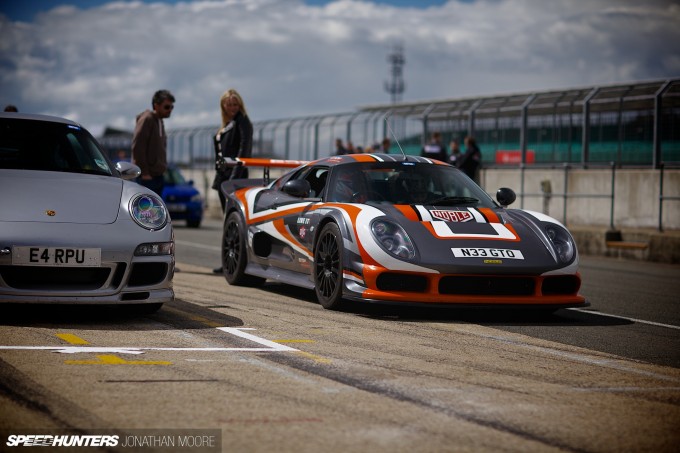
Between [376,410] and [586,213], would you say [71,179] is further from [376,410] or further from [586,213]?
[586,213]

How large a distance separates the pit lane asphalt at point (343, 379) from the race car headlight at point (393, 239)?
472mm

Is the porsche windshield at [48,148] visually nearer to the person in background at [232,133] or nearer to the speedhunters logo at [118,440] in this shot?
the person in background at [232,133]

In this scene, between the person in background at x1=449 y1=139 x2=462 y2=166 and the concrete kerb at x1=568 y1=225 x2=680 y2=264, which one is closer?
the concrete kerb at x1=568 y1=225 x2=680 y2=264

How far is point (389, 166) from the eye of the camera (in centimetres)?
865

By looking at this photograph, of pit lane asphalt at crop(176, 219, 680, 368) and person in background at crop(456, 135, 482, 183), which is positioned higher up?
person in background at crop(456, 135, 482, 183)

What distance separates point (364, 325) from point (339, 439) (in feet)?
10.7

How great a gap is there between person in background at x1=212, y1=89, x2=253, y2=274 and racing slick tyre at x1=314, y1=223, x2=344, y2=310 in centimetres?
342

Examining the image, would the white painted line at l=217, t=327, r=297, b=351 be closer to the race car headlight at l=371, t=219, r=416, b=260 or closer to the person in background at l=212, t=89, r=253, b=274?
the race car headlight at l=371, t=219, r=416, b=260

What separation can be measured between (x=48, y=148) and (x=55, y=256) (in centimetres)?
144

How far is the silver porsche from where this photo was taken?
6398 millimetres

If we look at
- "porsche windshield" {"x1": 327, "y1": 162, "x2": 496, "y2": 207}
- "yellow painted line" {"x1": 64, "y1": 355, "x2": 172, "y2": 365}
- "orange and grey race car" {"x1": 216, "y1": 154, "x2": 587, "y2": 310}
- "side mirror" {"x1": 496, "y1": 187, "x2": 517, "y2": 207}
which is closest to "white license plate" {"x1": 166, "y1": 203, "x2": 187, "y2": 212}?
"orange and grey race car" {"x1": 216, "y1": 154, "x2": 587, "y2": 310}

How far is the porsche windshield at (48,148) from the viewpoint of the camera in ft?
24.4

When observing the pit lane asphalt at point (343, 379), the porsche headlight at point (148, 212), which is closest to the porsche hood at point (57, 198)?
the porsche headlight at point (148, 212)

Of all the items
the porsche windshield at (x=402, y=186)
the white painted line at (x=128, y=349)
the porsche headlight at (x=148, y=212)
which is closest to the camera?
the white painted line at (x=128, y=349)
